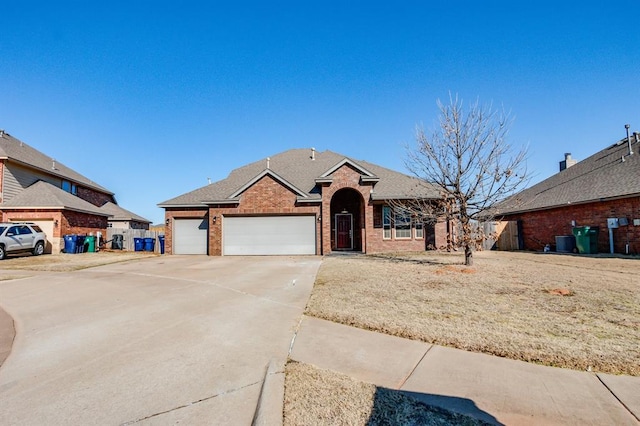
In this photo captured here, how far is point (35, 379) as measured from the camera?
A: 10.7 ft

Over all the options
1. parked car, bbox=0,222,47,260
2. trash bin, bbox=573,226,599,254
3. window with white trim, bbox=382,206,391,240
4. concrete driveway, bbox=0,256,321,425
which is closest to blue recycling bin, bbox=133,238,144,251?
parked car, bbox=0,222,47,260

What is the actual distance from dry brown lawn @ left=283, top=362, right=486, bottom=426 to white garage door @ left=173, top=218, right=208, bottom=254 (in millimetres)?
17250

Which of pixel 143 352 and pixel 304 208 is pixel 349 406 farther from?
pixel 304 208

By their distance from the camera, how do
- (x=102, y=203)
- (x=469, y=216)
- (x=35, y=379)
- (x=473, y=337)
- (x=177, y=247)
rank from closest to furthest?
(x=35, y=379) < (x=473, y=337) < (x=469, y=216) < (x=177, y=247) < (x=102, y=203)

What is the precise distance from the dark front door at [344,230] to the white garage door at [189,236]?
7855 millimetres

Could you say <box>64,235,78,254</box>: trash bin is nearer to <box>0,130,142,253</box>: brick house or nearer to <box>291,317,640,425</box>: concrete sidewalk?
<box>0,130,142,253</box>: brick house

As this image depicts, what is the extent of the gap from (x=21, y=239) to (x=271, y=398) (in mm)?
20075

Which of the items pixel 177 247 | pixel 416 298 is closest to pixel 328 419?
pixel 416 298

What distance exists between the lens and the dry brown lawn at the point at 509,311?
3.71 metres

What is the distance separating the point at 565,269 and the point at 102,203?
3433cm

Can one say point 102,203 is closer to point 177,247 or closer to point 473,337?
point 177,247

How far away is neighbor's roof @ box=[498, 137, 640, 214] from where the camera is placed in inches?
601

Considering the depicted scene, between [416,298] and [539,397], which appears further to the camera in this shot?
[416,298]

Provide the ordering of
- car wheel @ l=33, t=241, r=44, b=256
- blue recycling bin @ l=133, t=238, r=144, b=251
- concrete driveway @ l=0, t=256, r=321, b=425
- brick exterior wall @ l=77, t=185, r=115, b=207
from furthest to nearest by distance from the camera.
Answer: brick exterior wall @ l=77, t=185, r=115, b=207, blue recycling bin @ l=133, t=238, r=144, b=251, car wheel @ l=33, t=241, r=44, b=256, concrete driveway @ l=0, t=256, r=321, b=425
